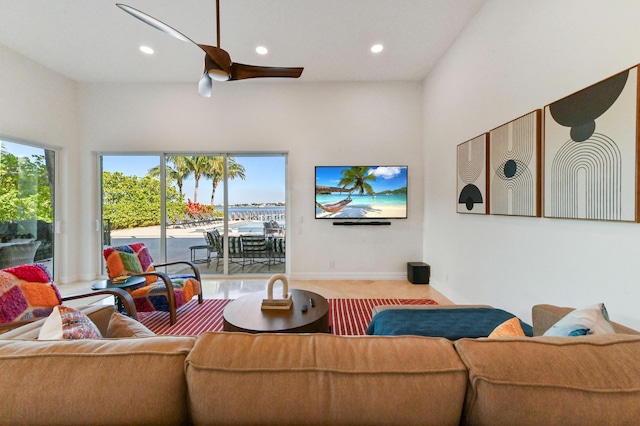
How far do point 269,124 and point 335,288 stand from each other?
2.98 meters

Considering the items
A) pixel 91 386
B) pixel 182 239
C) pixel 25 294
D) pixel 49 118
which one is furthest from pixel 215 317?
pixel 49 118

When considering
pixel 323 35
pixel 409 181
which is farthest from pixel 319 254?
pixel 323 35

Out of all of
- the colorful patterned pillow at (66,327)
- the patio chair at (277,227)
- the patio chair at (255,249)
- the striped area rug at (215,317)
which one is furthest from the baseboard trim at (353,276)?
the colorful patterned pillow at (66,327)

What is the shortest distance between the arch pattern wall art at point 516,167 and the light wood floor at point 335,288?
1.72 meters

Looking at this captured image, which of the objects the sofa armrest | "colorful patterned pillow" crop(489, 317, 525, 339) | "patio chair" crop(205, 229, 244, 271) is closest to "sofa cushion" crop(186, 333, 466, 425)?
"colorful patterned pillow" crop(489, 317, 525, 339)

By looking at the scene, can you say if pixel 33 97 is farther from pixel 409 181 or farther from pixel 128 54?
pixel 409 181

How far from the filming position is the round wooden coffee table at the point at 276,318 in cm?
188

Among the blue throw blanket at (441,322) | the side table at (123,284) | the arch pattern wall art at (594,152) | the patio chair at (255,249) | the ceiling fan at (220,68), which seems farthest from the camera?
the patio chair at (255,249)

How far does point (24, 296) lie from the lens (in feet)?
6.36

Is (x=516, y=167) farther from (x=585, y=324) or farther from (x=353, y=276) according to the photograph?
(x=353, y=276)

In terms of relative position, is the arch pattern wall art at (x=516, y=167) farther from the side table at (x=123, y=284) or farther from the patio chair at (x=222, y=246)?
the patio chair at (x=222, y=246)

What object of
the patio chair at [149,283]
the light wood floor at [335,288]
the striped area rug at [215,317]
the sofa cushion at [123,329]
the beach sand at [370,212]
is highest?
the beach sand at [370,212]

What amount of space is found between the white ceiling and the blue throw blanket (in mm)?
3081

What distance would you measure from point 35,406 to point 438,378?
3.41 feet
